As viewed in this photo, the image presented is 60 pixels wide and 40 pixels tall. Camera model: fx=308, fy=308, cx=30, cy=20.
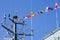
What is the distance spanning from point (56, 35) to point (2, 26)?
16.5 meters

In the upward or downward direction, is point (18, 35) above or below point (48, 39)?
above

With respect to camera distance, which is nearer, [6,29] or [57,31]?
[6,29]

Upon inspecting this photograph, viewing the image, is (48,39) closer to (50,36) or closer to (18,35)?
(50,36)

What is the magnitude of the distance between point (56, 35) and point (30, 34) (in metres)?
13.8

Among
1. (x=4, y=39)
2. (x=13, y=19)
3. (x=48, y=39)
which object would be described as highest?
(x=13, y=19)

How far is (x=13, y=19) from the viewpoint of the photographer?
3497cm

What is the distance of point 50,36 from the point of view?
50.1 meters

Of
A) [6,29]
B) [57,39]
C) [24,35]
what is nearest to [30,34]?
[24,35]

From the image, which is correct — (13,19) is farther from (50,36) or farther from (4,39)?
(50,36)

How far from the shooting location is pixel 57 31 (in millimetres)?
48781

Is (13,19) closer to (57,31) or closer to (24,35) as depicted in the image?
(24,35)

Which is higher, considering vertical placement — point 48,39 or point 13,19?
point 13,19

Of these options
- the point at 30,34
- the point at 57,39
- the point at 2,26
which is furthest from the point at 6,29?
the point at 57,39

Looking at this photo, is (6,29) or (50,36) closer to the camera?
(6,29)
